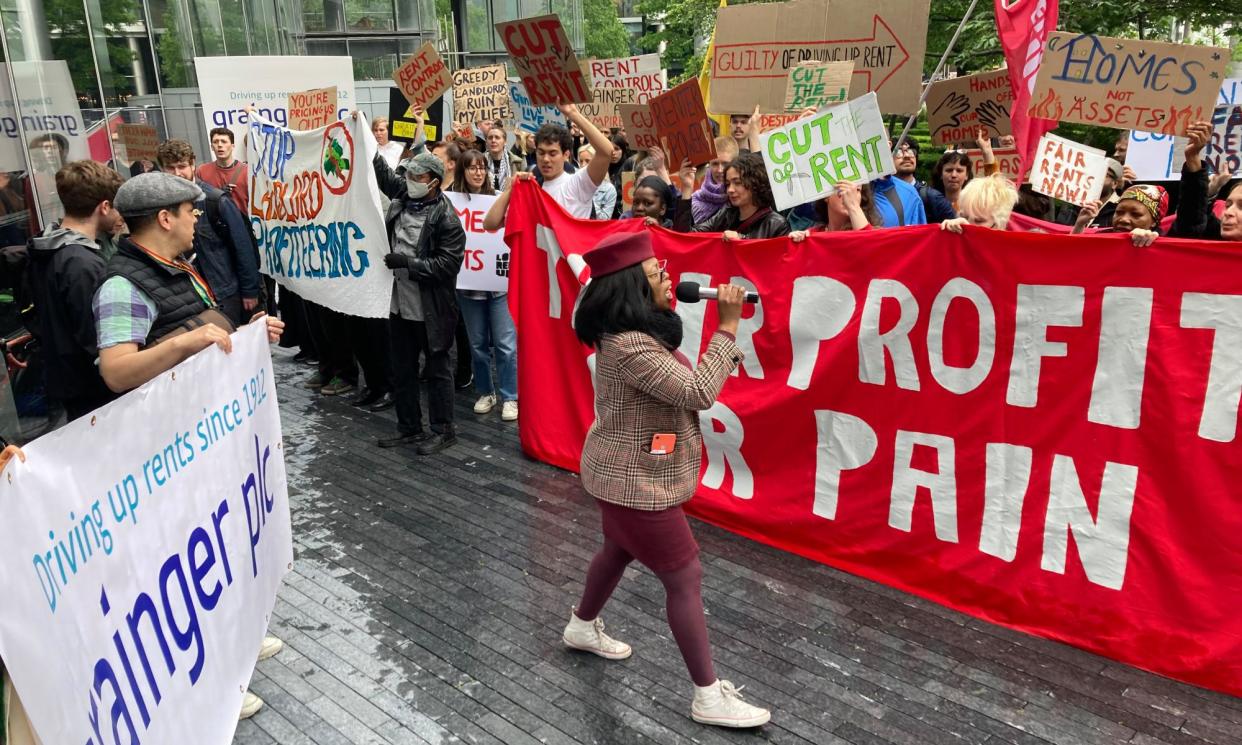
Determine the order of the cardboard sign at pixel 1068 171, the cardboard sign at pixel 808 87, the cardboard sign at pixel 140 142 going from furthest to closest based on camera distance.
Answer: the cardboard sign at pixel 140 142
the cardboard sign at pixel 808 87
the cardboard sign at pixel 1068 171

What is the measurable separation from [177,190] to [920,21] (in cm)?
456

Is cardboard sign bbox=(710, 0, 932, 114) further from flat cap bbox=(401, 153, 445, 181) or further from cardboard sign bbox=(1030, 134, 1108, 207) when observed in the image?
flat cap bbox=(401, 153, 445, 181)

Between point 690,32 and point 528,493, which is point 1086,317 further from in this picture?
point 690,32

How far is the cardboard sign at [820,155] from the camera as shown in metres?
4.61

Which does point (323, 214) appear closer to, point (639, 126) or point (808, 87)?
point (639, 126)

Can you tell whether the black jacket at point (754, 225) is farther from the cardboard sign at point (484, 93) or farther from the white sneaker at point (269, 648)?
the cardboard sign at point (484, 93)

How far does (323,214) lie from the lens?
22.2 feet

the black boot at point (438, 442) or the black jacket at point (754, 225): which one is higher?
the black jacket at point (754, 225)

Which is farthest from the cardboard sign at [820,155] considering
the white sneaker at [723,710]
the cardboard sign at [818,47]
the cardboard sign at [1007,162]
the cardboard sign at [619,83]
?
the cardboard sign at [619,83]

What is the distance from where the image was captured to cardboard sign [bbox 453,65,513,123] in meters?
10.9

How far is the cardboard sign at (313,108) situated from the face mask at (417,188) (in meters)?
2.92

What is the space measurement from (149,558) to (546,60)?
4738 millimetres

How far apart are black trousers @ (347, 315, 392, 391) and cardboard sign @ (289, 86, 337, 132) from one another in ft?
7.95

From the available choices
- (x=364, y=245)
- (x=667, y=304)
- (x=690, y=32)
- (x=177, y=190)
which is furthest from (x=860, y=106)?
(x=690, y=32)
